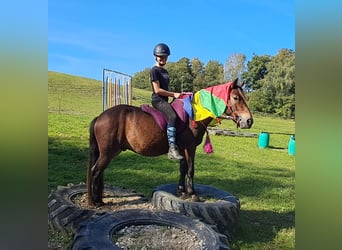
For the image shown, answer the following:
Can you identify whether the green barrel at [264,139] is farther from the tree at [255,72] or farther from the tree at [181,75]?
the tree at [181,75]

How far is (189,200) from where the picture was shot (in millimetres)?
1868

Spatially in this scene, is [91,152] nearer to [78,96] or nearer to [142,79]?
[78,96]

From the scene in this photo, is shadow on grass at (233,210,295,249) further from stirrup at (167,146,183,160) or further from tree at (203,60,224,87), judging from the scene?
tree at (203,60,224,87)

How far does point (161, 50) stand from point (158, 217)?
2.79 feet

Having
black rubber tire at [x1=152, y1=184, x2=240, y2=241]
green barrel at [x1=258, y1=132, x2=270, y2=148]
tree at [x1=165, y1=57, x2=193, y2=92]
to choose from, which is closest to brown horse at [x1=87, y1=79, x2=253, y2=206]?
black rubber tire at [x1=152, y1=184, x2=240, y2=241]

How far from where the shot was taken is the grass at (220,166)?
6.16 ft

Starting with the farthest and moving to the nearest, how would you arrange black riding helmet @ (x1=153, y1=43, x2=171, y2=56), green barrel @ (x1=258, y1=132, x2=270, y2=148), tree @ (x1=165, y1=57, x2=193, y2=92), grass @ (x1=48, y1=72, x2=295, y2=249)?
green barrel @ (x1=258, y1=132, x2=270, y2=148), grass @ (x1=48, y1=72, x2=295, y2=249), tree @ (x1=165, y1=57, x2=193, y2=92), black riding helmet @ (x1=153, y1=43, x2=171, y2=56)

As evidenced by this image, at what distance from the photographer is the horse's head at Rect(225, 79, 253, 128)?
5.46ft

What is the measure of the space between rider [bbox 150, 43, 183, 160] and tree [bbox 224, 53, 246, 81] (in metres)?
0.30

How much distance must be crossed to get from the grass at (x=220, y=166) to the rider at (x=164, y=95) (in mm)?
198

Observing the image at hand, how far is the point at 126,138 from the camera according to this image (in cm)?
185

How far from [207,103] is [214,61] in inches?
8.9
